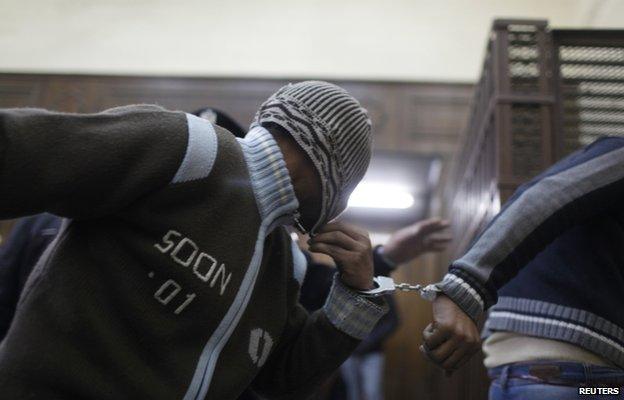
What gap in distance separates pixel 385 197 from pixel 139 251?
3.81 m

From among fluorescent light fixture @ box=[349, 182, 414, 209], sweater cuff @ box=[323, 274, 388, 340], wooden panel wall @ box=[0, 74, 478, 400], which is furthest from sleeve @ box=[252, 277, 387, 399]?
fluorescent light fixture @ box=[349, 182, 414, 209]

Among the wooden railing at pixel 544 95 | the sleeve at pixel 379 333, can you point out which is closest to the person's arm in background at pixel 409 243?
the wooden railing at pixel 544 95

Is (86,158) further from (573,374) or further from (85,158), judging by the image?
(573,374)

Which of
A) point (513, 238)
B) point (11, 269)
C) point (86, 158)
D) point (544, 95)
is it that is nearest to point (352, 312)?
point (513, 238)

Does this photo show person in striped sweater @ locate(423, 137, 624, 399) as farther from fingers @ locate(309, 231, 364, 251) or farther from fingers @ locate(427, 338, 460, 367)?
fingers @ locate(309, 231, 364, 251)

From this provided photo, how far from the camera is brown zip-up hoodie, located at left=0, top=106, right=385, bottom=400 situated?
0.76 metres

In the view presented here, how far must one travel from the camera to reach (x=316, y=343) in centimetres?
112

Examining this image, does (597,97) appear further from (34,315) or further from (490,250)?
(34,315)

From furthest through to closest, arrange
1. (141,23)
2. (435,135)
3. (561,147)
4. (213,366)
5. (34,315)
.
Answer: (141,23), (435,135), (561,147), (213,366), (34,315)

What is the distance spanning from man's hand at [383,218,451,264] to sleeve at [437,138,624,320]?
0.63 m

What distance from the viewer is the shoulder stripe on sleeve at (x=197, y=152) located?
845 mm

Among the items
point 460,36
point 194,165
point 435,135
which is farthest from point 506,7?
point 194,165

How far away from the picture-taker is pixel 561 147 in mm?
1819

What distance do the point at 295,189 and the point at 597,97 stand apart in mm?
1365
